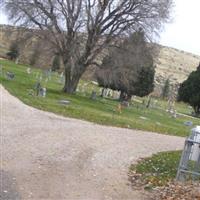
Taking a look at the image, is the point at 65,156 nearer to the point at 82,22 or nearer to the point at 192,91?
the point at 82,22

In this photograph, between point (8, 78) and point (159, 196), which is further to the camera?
point (8, 78)

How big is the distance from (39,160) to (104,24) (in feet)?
90.5

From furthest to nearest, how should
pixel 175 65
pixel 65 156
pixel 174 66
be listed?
pixel 175 65 < pixel 174 66 < pixel 65 156

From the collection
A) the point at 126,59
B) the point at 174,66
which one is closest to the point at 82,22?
the point at 126,59

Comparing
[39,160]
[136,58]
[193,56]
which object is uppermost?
[193,56]

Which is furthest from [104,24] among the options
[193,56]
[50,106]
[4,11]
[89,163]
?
[193,56]

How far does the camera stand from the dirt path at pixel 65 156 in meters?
9.80

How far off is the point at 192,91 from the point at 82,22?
2731cm

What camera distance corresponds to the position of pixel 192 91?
62500 millimetres

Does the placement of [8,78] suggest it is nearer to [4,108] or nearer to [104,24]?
[104,24]

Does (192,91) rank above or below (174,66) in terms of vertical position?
below

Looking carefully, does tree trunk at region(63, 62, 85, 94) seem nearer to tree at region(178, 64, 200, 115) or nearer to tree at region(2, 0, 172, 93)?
tree at region(2, 0, 172, 93)

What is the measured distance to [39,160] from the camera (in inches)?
469

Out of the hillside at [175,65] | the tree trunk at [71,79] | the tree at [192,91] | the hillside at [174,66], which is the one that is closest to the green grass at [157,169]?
the tree trunk at [71,79]
